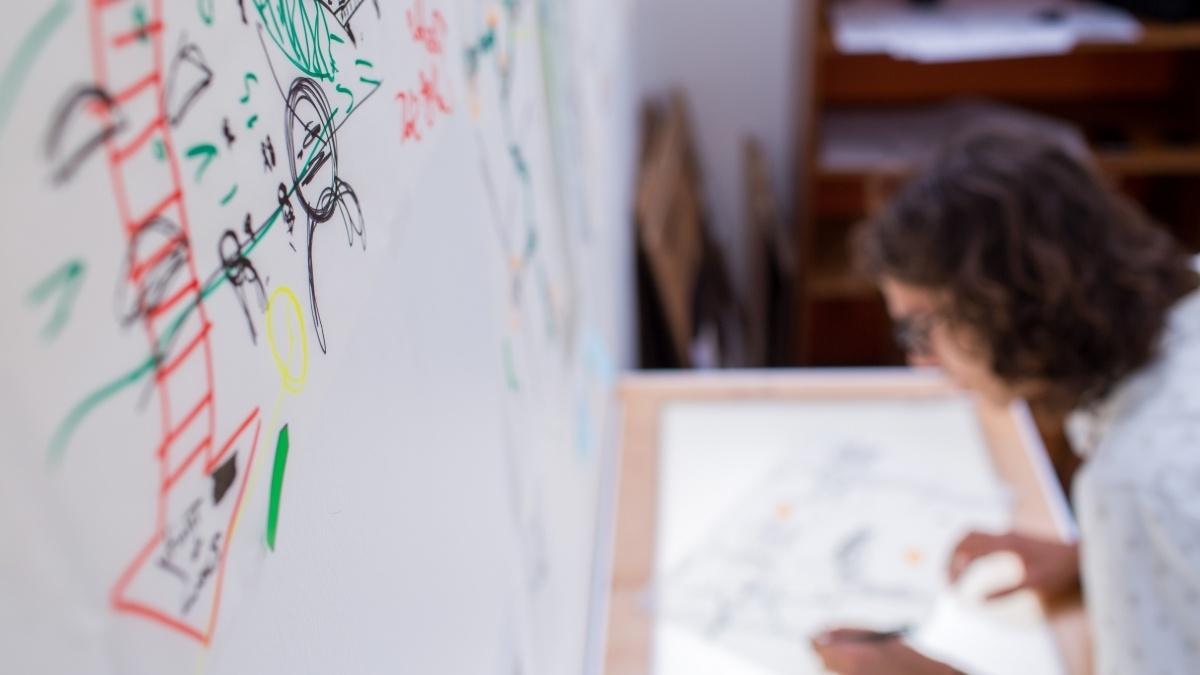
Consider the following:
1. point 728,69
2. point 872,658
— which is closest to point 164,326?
point 872,658

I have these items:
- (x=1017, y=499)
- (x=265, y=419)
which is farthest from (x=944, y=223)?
(x=265, y=419)

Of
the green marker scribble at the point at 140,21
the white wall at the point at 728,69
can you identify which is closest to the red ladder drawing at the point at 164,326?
the green marker scribble at the point at 140,21

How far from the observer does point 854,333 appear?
7.81 feet

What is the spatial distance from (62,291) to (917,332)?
0.96 m

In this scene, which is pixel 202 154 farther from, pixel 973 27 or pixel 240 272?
pixel 973 27

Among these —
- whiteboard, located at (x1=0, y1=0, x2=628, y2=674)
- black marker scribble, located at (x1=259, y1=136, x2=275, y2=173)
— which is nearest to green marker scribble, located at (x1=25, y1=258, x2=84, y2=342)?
whiteboard, located at (x1=0, y1=0, x2=628, y2=674)

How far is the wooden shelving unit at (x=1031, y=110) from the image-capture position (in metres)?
2.05

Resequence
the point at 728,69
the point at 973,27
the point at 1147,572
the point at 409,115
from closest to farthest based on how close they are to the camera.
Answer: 1. the point at 409,115
2. the point at 1147,572
3. the point at 973,27
4. the point at 728,69

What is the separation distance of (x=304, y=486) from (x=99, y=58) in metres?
0.16

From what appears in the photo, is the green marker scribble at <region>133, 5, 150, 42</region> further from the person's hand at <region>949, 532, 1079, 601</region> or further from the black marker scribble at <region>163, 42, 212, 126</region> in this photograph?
the person's hand at <region>949, 532, 1079, 601</region>

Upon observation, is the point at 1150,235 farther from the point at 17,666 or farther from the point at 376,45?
the point at 17,666

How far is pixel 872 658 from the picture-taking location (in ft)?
2.93

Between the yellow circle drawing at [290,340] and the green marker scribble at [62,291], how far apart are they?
0.10 metres

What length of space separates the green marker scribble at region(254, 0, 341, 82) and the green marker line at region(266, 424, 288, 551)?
12cm
